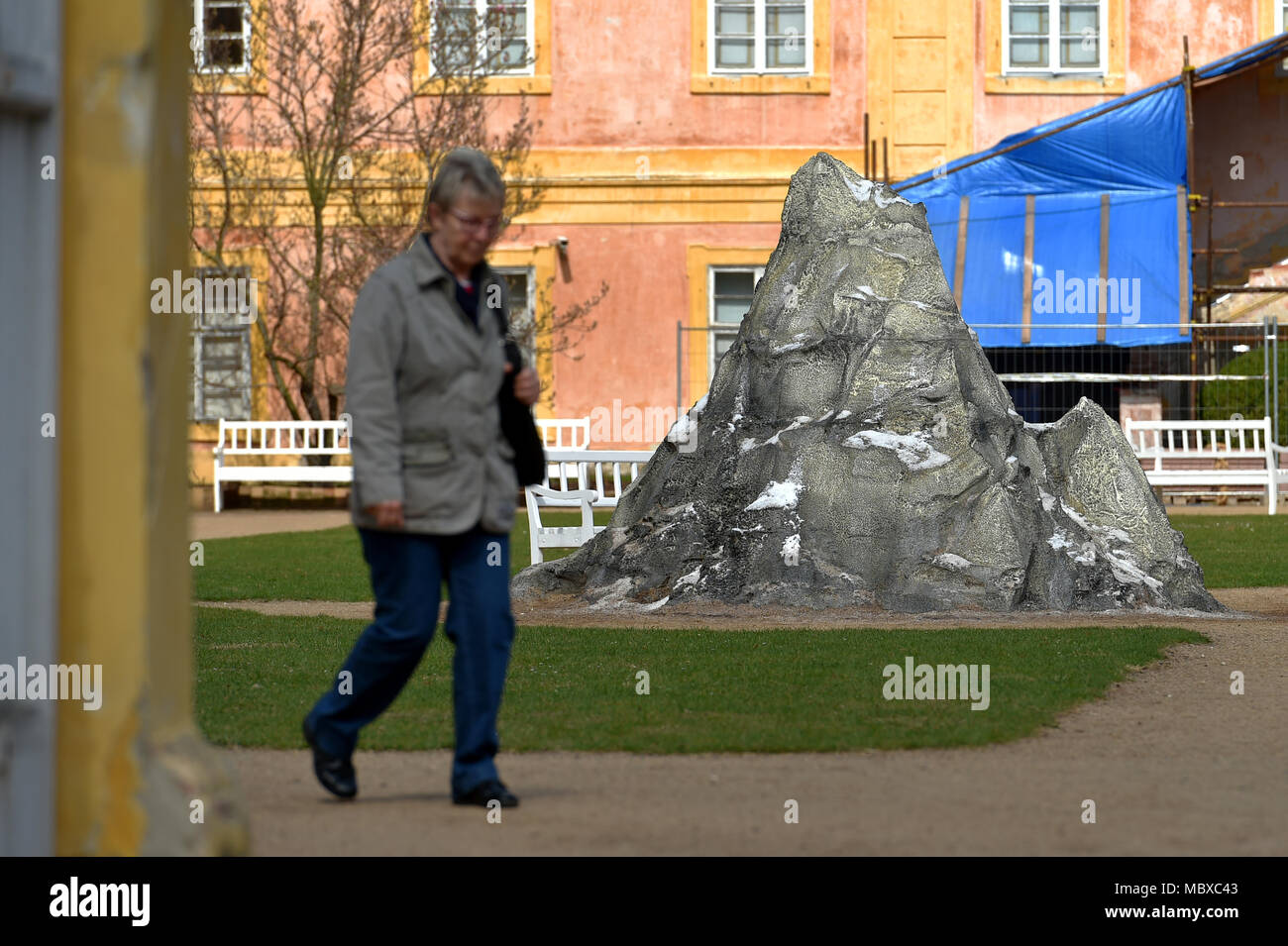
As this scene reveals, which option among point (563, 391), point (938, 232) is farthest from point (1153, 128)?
point (563, 391)

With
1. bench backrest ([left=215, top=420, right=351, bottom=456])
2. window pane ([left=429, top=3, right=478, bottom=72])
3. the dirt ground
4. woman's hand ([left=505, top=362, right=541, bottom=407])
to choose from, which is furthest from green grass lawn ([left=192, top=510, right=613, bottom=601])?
window pane ([left=429, top=3, right=478, bottom=72])

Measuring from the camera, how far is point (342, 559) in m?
16.8

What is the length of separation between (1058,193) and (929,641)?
53.7 feet

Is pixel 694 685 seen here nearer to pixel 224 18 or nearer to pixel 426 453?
pixel 426 453

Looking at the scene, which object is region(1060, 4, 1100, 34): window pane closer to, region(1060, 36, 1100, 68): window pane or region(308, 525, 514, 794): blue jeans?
region(1060, 36, 1100, 68): window pane

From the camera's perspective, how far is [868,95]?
27.3 meters

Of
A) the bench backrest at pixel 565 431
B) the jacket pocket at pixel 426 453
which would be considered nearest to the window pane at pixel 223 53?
the bench backrest at pixel 565 431

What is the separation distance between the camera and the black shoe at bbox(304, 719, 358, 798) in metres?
5.80

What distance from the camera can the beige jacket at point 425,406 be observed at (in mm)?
5621

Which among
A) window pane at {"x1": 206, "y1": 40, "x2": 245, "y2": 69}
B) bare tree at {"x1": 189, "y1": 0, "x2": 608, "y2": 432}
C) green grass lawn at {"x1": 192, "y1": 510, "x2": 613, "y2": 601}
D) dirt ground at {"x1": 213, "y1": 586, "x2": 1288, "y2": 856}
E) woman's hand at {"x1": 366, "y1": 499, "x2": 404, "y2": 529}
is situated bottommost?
green grass lawn at {"x1": 192, "y1": 510, "x2": 613, "y2": 601}

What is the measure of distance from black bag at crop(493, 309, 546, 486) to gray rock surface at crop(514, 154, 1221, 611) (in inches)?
227

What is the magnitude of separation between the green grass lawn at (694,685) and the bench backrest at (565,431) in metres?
14.5

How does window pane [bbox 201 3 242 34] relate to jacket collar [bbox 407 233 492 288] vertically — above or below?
above

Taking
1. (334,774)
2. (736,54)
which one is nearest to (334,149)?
(736,54)
